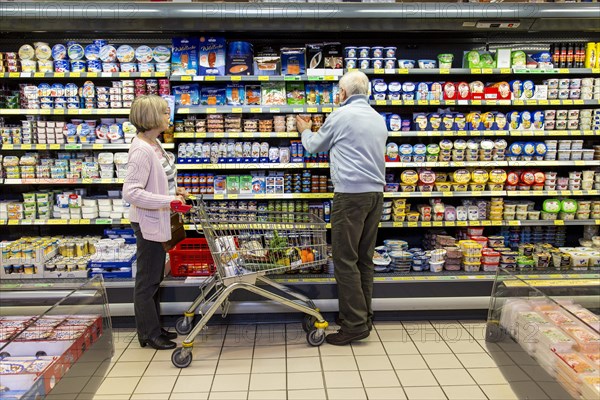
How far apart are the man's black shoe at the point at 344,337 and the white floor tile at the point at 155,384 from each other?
1.17 metres

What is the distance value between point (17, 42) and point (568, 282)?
4.89m

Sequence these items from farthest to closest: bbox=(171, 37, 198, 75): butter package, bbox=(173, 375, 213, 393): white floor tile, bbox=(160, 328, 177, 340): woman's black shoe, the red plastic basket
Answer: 1. bbox=(171, 37, 198, 75): butter package
2. the red plastic basket
3. bbox=(160, 328, 177, 340): woman's black shoe
4. bbox=(173, 375, 213, 393): white floor tile

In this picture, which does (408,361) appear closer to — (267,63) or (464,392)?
(464,392)

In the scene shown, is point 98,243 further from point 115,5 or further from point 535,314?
point 535,314

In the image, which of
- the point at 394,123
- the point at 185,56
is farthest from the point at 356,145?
the point at 185,56

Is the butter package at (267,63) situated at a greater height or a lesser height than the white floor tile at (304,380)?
greater

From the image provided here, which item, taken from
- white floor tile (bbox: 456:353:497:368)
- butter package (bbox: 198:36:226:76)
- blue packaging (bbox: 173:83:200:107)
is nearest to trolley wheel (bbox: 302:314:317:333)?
white floor tile (bbox: 456:353:497:368)

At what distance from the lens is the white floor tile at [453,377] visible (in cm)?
318

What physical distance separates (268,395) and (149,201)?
1.44 metres

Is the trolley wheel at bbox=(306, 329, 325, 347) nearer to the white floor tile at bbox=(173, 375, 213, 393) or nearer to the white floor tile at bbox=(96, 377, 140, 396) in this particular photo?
the white floor tile at bbox=(173, 375, 213, 393)

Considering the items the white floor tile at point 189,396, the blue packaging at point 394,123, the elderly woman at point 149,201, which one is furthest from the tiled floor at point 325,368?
the blue packaging at point 394,123

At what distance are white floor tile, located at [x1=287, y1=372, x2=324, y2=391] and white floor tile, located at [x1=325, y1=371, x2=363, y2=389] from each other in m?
0.05

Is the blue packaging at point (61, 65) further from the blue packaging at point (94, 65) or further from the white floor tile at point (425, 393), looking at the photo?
the white floor tile at point (425, 393)

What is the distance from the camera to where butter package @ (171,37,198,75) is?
4.35 m
